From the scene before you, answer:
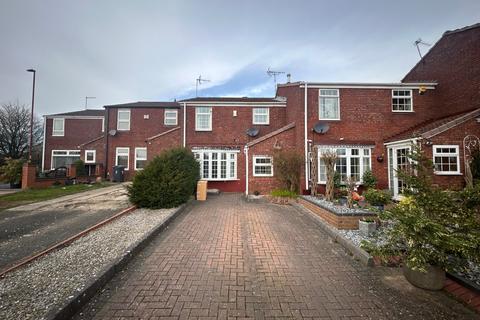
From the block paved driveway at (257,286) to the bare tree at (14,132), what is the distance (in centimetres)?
3410

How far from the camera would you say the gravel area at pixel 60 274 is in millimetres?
2652

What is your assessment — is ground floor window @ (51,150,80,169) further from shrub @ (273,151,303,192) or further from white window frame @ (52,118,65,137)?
shrub @ (273,151,303,192)

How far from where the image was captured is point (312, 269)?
3.89 m

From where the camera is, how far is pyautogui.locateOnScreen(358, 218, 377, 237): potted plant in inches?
209

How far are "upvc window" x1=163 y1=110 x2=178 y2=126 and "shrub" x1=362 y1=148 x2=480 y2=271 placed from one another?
63.7ft

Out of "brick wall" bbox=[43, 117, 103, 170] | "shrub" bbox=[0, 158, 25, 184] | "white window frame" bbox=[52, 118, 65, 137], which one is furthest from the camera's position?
"white window frame" bbox=[52, 118, 65, 137]

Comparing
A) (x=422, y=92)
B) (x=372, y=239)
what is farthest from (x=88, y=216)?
(x=422, y=92)

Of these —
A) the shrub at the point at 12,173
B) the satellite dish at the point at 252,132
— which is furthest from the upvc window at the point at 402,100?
Answer: the shrub at the point at 12,173

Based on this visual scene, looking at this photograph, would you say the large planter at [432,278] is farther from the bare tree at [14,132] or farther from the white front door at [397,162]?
the bare tree at [14,132]

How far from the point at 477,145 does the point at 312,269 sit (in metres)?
11.1

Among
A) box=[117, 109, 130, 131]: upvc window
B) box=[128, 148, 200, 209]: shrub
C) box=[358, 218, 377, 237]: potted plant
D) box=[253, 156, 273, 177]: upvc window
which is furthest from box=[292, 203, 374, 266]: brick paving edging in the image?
box=[117, 109, 130, 131]: upvc window

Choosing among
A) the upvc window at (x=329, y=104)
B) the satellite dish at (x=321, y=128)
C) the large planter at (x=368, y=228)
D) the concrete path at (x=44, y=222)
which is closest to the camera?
the concrete path at (x=44, y=222)

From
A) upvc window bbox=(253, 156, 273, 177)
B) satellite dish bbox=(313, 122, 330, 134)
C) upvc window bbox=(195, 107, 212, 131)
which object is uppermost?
upvc window bbox=(195, 107, 212, 131)

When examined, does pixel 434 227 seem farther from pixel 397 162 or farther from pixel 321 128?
pixel 397 162
